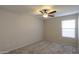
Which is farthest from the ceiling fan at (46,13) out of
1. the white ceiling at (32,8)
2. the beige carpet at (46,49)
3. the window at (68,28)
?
the beige carpet at (46,49)

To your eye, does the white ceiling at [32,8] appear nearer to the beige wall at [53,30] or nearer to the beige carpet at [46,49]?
the beige wall at [53,30]

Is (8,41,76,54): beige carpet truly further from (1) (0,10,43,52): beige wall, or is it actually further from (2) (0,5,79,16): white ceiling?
(2) (0,5,79,16): white ceiling

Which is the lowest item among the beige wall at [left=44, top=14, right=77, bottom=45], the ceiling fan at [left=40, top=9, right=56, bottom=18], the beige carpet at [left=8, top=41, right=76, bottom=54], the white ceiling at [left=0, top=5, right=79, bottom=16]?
the beige carpet at [left=8, top=41, right=76, bottom=54]

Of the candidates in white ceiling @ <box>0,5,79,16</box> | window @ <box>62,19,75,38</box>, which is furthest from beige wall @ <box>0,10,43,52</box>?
window @ <box>62,19,75,38</box>

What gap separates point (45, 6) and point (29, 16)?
1.05 ft

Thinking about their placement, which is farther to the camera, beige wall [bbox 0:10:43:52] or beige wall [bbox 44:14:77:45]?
beige wall [bbox 44:14:77:45]

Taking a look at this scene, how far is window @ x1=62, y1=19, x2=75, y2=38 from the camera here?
1.47 m

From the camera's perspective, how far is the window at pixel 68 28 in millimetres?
1474

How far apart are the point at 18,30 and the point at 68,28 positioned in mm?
847

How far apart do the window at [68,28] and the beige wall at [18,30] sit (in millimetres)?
392

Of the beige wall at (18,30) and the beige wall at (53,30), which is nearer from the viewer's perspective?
the beige wall at (18,30)

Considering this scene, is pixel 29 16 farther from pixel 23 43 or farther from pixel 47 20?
pixel 23 43

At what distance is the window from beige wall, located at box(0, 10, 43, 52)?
1.29ft

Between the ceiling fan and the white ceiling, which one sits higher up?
the white ceiling
